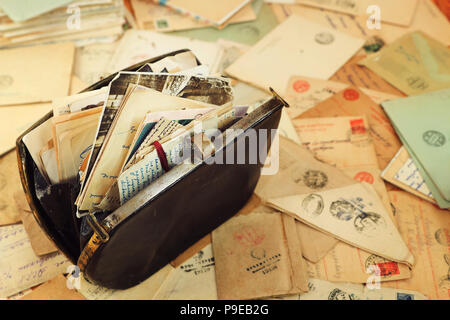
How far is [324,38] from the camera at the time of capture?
1276mm

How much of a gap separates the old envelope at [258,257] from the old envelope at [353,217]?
4 centimetres

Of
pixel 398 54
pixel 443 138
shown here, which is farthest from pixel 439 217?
pixel 398 54

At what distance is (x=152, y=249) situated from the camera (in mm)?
765

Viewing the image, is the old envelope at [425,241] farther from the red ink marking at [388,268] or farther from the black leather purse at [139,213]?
the black leather purse at [139,213]

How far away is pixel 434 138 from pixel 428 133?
2cm

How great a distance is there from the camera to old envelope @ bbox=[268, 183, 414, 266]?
2.96 ft

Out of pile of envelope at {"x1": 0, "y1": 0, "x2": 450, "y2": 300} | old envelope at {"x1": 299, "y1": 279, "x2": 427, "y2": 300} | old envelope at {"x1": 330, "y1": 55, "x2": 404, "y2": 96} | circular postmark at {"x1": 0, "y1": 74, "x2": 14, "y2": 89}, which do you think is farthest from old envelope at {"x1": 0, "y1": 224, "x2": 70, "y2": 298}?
old envelope at {"x1": 330, "y1": 55, "x2": 404, "y2": 96}

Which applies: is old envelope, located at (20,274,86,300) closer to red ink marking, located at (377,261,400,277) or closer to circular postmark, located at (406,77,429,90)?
red ink marking, located at (377,261,400,277)

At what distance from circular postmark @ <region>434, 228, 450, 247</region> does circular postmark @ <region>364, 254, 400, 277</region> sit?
13 centimetres

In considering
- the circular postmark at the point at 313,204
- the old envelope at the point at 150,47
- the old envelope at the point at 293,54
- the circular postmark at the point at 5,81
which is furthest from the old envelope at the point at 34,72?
the circular postmark at the point at 313,204

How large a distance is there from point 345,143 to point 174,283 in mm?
553

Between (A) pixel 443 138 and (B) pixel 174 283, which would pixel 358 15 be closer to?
(A) pixel 443 138

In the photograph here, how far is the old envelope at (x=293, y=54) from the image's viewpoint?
1.20 meters

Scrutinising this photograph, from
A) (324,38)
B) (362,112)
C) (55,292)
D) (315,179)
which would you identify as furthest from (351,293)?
(324,38)
